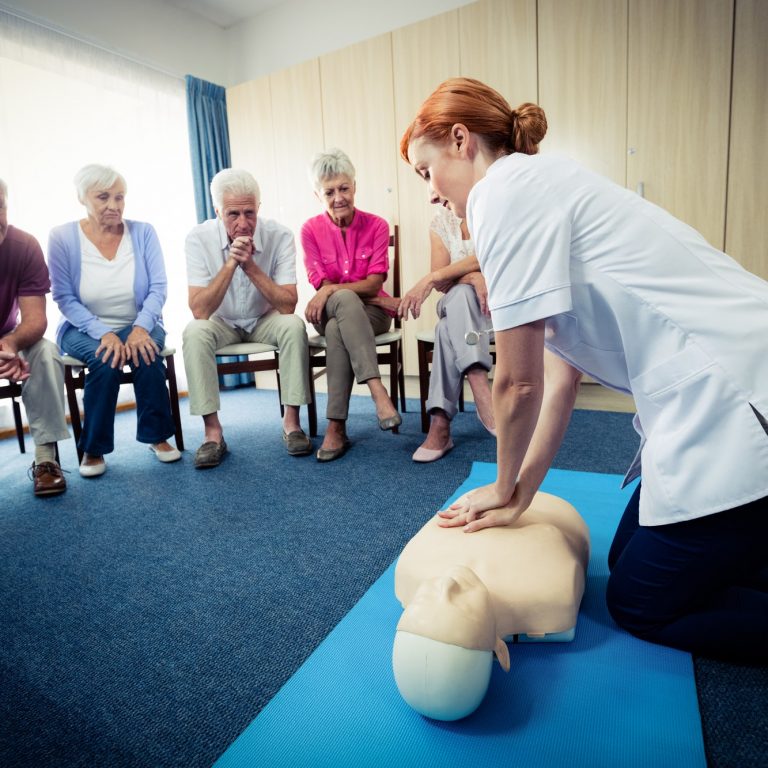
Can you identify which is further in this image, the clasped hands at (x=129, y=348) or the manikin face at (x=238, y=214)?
the manikin face at (x=238, y=214)

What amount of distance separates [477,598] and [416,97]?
122 inches

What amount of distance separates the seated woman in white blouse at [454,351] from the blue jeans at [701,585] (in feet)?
3.78

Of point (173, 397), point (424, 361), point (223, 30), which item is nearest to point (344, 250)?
point (424, 361)

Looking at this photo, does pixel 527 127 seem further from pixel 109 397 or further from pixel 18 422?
pixel 18 422

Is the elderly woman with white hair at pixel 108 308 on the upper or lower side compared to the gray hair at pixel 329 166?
lower

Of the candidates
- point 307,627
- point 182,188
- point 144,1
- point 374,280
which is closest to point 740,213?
point 374,280

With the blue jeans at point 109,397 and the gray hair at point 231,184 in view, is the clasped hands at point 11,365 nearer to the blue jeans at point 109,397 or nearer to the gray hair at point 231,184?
the blue jeans at point 109,397

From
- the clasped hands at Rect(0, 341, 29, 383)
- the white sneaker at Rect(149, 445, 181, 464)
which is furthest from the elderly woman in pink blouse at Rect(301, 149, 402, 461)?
the clasped hands at Rect(0, 341, 29, 383)

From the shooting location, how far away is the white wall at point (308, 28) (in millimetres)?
3547

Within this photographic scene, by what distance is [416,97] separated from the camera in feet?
10.5

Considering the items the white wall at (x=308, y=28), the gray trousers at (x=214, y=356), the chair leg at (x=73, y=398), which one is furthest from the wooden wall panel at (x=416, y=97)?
the chair leg at (x=73, y=398)

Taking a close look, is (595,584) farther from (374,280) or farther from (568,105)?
(568,105)

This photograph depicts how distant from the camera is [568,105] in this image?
285cm

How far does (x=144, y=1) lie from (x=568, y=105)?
2820mm
